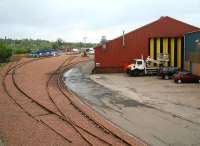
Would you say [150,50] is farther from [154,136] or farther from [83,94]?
[154,136]

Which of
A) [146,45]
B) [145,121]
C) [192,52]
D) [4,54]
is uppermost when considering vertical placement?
[146,45]

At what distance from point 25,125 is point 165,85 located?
723 inches

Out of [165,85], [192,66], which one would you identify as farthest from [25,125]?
[192,66]

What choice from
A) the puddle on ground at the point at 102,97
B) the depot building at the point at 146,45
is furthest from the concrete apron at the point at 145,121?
the depot building at the point at 146,45

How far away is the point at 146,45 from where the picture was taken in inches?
1753

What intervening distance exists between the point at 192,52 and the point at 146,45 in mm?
8116

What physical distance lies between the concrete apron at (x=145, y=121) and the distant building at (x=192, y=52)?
15064 millimetres

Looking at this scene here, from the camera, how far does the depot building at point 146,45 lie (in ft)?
144

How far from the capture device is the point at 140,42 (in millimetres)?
44438

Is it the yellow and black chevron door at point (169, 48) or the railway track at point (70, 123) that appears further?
the yellow and black chevron door at point (169, 48)

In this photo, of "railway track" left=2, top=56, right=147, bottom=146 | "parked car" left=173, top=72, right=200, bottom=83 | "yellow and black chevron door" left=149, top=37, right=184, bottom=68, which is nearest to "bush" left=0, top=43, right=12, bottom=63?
"yellow and black chevron door" left=149, top=37, right=184, bottom=68

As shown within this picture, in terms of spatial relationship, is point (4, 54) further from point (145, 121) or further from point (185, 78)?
point (145, 121)

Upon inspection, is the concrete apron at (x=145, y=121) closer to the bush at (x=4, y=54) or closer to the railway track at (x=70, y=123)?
the railway track at (x=70, y=123)

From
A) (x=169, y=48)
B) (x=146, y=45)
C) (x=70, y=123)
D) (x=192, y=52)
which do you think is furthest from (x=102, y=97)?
(x=169, y=48)
